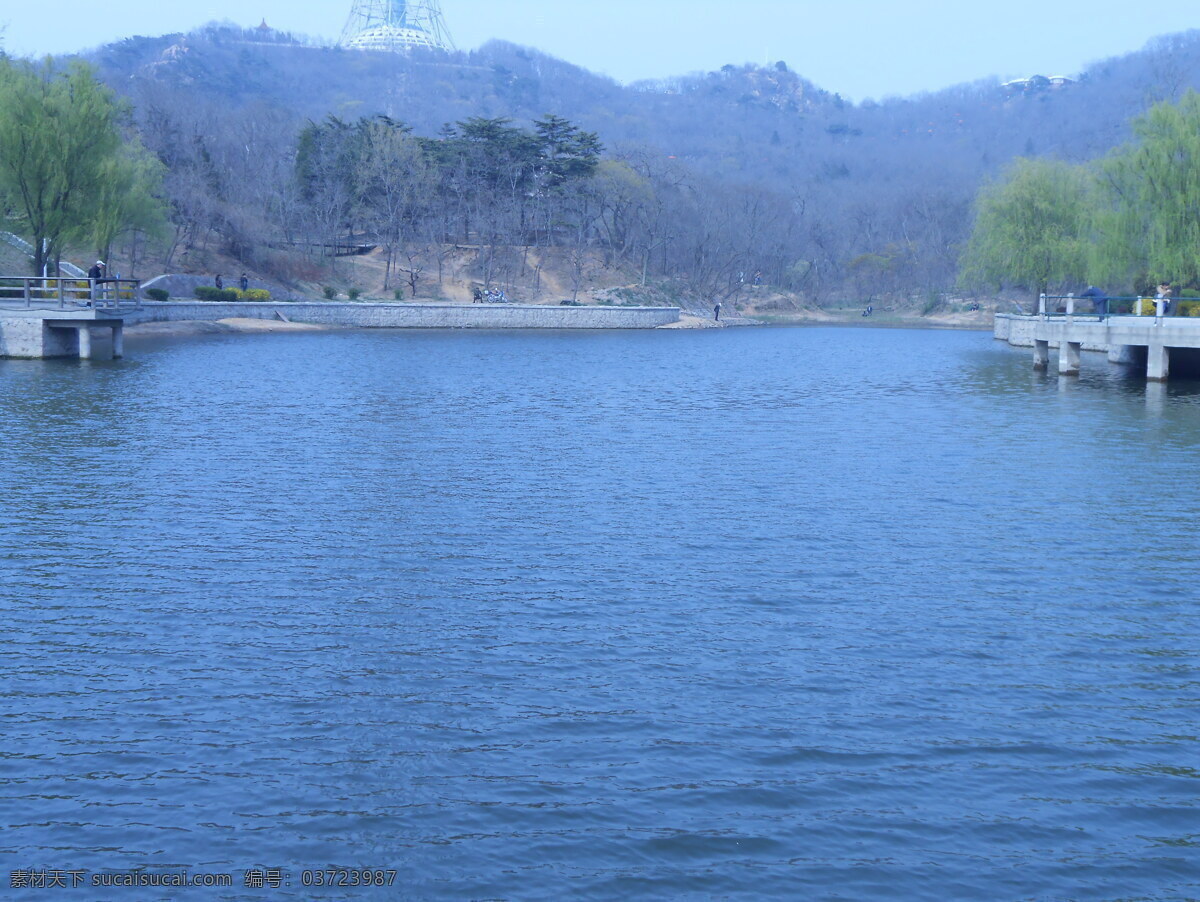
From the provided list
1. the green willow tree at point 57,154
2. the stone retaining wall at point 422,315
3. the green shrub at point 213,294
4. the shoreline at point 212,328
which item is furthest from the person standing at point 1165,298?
the green shrub at point 213,294

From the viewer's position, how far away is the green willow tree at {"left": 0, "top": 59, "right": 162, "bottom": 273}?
134 feet

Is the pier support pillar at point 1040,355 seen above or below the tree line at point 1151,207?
below

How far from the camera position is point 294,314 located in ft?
198

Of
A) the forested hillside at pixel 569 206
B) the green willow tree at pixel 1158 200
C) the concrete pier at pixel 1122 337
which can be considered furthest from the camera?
the forested hillside at pixel 569 206

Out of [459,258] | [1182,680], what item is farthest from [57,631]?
[459,258]

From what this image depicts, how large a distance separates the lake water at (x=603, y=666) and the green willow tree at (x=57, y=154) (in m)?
23.2

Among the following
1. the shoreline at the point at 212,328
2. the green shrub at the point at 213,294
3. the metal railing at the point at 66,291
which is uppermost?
the green shrub at the point at 213,294

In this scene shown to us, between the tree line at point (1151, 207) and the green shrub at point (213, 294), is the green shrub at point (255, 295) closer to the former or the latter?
the green shrub at point (213, 294)

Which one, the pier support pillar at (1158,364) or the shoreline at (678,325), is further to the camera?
the shoreline at (678,325)

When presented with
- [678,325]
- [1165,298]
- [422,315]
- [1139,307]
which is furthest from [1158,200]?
[678,325]

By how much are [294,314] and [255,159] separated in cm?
3085

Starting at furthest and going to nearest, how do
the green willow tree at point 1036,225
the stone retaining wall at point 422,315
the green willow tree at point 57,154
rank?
the green willow tree at point 1036,225, the stone retaining wall at point 422,315, the green willow tree at point 57,154

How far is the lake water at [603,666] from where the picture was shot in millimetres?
7363

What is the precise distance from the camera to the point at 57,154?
136 feet
